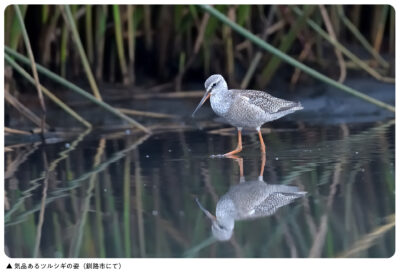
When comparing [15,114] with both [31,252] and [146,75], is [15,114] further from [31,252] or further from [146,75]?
[31,252]

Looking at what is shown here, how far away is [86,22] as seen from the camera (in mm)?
8570

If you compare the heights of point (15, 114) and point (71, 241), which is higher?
point (15, 114)

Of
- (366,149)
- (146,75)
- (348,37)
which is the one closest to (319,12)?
(348,37)

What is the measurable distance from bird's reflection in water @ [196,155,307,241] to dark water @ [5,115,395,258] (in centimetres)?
1

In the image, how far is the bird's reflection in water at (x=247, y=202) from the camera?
168 inches

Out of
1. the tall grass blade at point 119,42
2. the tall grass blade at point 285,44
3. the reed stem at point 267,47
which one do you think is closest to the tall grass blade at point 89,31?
the tall grass blade at point 119,42

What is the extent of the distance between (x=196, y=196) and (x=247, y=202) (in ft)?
1.16

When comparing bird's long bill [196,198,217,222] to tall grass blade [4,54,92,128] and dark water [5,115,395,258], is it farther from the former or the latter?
tall grass blade [4,54,92,128]

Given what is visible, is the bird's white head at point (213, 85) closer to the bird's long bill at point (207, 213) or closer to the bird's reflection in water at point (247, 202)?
the bird's reflection in water at point (247, 202)

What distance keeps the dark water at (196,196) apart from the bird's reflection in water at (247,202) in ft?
0.04

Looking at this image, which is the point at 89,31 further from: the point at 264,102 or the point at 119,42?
the point at 264,102

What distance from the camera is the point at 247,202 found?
186 inches

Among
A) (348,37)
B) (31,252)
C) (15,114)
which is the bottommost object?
(31,252)

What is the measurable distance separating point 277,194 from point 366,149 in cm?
166
